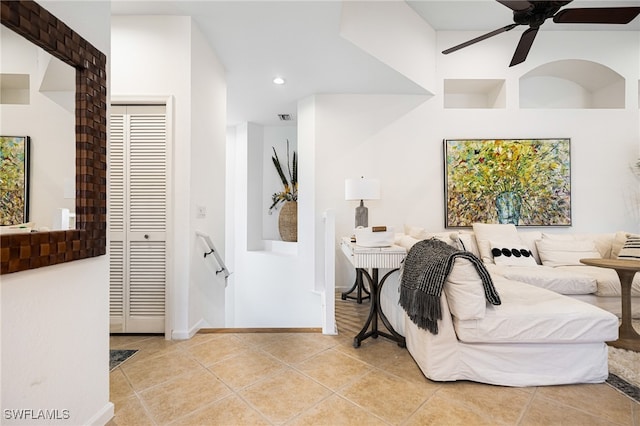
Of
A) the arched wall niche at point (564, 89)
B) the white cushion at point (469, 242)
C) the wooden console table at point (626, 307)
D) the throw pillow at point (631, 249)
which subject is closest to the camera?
the wooden console table at point (626, 307)

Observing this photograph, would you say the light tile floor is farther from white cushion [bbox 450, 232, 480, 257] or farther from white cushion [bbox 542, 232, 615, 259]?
white cushion [bbox 542, 232, 615, 259]

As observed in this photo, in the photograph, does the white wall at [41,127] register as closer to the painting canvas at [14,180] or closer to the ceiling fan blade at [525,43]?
the painting canvas at [14,180]

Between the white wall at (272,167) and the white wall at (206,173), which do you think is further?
the white wall at (272,167)

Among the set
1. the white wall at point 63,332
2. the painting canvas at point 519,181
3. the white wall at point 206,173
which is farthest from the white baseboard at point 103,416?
the painting canvas at point 519,181

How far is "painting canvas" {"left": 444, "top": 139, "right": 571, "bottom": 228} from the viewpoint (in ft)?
13.2

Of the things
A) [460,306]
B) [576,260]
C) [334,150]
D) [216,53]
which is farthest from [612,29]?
[216,53]

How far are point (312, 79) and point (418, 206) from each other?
222cm

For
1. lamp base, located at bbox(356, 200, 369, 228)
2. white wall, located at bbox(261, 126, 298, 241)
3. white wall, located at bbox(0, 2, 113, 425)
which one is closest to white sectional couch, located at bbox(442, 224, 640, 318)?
lamp base, located at bbox(356, 200, 369, 228)

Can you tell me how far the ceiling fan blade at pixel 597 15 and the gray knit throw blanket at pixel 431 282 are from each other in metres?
1.92

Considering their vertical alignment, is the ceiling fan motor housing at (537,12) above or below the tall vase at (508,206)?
above

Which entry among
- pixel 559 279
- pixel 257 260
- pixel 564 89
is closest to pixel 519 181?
pixel 559 279

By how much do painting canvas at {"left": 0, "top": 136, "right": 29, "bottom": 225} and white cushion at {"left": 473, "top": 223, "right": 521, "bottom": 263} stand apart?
12.8 ft

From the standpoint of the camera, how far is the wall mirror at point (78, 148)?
39.8 inches

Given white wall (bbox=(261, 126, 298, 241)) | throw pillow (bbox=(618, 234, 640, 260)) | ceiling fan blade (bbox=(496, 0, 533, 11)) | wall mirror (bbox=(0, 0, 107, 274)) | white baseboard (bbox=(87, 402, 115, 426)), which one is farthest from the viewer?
white wall (bbox=(261, 126, 298, 241))
